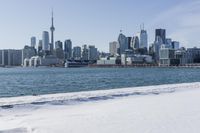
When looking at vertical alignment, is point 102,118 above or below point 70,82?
above

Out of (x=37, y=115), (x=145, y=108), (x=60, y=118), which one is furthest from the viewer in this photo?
(x=145, y=108)

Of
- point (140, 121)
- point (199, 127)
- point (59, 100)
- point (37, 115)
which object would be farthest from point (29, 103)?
point (199, 127)

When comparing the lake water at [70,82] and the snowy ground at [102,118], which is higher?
the snowy ground at [102,118]

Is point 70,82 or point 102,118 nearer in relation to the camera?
point 102,118

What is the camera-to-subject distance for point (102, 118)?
1495cm

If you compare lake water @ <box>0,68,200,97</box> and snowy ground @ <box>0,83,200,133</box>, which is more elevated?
snowy ground @ <box>0,83,200,133</box>

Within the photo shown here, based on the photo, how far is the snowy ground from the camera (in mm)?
12688

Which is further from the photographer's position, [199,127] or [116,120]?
[116,120]

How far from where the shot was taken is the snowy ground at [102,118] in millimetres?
12688

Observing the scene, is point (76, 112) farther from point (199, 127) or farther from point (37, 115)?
point (199, 127)

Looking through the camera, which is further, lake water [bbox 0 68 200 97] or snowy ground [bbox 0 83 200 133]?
lake water [bbox 0 68 200 97]

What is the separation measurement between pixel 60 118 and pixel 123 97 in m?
8.88

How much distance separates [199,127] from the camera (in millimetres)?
12703

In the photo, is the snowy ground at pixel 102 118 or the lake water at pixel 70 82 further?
the lake water at pixel 70 82
